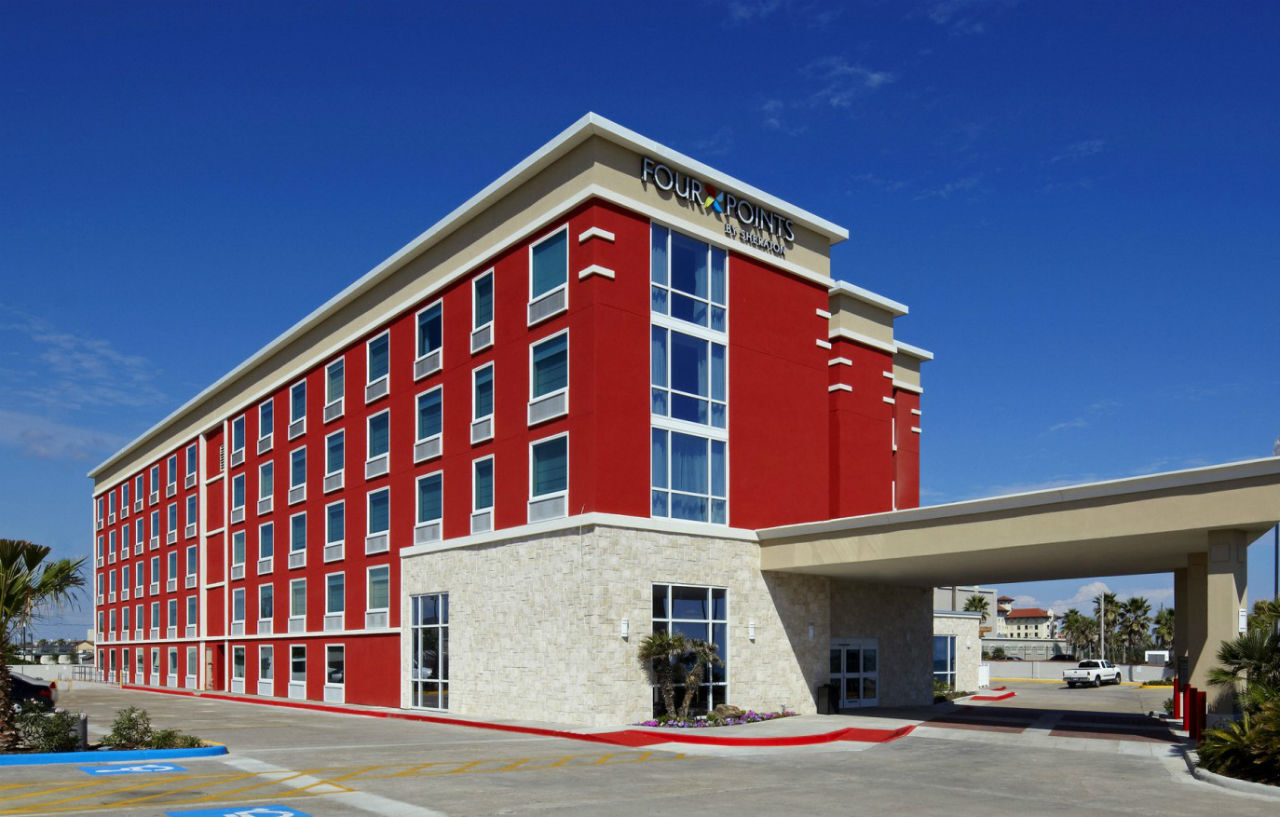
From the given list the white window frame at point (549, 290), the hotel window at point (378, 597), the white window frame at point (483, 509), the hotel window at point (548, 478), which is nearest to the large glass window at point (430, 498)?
the white window frame at point (483, 509)

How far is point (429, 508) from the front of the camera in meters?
39.1

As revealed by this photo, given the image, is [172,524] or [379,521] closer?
[379,521]

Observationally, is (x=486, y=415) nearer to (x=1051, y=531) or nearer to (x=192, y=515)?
(x=1051, y=531)

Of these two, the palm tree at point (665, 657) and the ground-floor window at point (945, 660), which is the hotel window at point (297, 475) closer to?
the palm tree at point (665, 657)

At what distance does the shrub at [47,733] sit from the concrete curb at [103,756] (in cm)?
55

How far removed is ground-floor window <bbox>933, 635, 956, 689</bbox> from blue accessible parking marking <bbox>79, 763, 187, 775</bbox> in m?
35.9

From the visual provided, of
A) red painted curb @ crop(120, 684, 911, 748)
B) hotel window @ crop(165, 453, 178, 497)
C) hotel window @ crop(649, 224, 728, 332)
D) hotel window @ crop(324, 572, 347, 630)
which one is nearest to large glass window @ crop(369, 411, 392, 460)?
hotel window @ crop(324, 572, 347, 630)

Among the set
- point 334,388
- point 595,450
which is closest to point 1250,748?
point 595,450

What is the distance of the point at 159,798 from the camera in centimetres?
1680

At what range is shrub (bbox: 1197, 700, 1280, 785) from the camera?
60.1 feet

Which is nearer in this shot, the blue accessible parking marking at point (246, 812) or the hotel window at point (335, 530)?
the blue accessible parking marking at point (246, 812)

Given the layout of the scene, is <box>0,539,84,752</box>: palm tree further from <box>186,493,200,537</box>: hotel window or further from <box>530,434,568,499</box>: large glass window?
<box>186,493,200,537</box>: hotel window

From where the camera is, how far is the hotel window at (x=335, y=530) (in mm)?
45312

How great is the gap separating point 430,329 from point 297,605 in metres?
16.6
